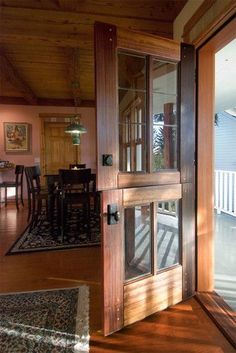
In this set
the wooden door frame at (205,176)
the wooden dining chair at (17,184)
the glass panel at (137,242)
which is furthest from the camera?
the wooden dining chair at (17,184)

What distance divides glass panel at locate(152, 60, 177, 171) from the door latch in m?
0.44

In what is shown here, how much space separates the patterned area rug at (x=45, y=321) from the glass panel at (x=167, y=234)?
2.26ft

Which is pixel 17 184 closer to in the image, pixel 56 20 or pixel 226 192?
pixel 56 20

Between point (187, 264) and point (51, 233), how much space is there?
2349mm

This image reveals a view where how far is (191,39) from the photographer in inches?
79.6

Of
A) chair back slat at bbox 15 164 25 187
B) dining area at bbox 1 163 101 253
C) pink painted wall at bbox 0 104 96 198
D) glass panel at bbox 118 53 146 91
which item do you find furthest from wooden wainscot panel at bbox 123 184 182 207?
pink painted wall at bbox 0 104 96 198

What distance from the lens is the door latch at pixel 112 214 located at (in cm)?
163

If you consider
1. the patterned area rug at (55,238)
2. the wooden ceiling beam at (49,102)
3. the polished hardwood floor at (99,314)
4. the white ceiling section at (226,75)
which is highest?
the wooden ceiling beam at (49,102)

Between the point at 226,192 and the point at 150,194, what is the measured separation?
3.98 metres

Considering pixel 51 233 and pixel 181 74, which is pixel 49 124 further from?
pixel 181 74

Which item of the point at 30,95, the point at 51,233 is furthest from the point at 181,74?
the point at 30,95

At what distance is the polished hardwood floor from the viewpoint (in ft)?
5.16

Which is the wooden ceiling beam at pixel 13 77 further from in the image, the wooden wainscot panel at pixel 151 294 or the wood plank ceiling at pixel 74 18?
the wooden wainscot panel at pixel 151 294

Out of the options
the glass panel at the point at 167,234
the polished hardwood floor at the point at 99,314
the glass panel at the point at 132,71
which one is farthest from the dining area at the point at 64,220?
the glass panel at the point at 132,71
